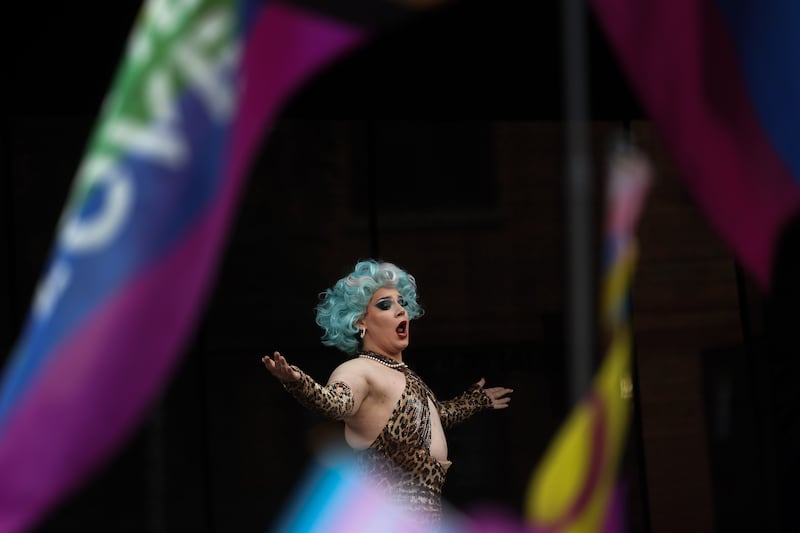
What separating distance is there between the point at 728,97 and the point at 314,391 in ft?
7.61

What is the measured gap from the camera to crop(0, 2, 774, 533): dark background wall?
29.4 feet

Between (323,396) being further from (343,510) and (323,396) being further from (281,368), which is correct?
(343,510)

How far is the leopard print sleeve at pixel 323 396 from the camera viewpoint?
5.98 m

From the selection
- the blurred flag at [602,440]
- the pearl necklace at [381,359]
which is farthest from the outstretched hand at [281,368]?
the blurred flag at [602,440]

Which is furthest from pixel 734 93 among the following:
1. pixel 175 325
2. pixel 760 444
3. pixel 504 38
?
pixel 760 444

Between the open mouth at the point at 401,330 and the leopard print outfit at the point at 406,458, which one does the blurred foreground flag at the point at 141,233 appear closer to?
the leopard print outfit at the point at 406,458

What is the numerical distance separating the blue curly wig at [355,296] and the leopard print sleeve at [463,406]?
0.52 m

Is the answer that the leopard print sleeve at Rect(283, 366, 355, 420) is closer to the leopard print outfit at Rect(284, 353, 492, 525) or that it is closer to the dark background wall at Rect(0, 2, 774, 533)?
the leopard print outfit at Rect(284, 353, 492, 525)

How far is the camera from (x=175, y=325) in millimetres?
3562

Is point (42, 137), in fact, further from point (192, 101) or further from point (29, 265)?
point (192, 101)

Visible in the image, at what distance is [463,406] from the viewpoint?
23.1ft

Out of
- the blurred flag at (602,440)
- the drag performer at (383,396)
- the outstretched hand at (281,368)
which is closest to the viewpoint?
the blurred flag at (602,440)

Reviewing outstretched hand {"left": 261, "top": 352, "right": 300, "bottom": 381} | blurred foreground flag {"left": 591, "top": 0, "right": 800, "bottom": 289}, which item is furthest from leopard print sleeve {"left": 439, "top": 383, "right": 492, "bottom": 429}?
blurred foreground flag {"left": 591, "top": 0, "right": 800, "bottom": 289}

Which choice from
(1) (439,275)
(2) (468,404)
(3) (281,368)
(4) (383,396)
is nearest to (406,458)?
(4) (383,396)
